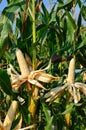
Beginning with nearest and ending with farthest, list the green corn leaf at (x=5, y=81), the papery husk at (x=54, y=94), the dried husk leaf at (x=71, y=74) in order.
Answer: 1. the green corn leaf at (x=5, y=81)
2. the papery husk at (x=54, y=94)
3. the dried husk leaf at (x=71, y=74)

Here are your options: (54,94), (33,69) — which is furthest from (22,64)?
(54,94)

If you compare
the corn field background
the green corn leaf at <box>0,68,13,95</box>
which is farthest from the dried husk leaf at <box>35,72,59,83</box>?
the green corn leaf at <box>0,68,13,95</box>

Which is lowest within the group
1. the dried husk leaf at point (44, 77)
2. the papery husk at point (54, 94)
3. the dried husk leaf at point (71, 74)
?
the papery husk at point (54, 94)

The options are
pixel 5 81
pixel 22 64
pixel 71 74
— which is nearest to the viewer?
pixel 5 81

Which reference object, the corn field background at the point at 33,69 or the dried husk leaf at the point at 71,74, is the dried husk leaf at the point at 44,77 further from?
the dried husk leaf at the point at 71,74

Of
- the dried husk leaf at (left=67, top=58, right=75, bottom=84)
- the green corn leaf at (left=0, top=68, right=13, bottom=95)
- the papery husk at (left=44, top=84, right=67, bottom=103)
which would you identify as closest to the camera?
the green corn leaf at (left=0, top=68, right=13, bottom=95)

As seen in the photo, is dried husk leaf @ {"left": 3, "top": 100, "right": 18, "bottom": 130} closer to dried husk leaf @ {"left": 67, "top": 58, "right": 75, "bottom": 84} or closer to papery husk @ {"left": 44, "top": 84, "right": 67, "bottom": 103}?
papery husk @ {"left": 44, "top": 84, "right": 67, "bottom": 103}

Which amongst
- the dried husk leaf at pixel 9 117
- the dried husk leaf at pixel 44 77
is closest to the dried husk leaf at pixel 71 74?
the dried husk leaf at pixel 44 77

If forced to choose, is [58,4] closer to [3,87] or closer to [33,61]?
[33,61]

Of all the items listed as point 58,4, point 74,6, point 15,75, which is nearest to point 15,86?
point 15,75

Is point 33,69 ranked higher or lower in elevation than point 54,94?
higher

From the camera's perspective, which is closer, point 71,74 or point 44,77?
point 44,77

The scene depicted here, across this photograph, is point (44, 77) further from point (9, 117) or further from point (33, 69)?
point (9, 117)

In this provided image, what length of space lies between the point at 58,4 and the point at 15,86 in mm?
682
